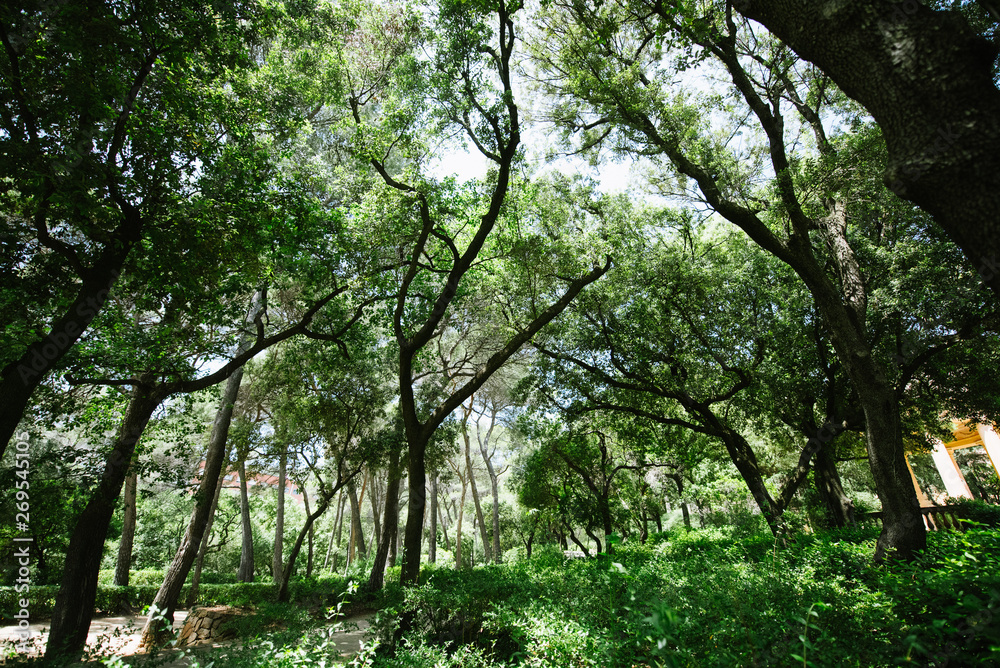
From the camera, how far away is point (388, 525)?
43.2 ft

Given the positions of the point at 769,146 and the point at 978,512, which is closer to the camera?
the point at 769,146

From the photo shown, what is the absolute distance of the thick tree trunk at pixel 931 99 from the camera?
2129mm

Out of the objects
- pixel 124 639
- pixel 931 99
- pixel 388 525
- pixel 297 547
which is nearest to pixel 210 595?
pixel 124 639

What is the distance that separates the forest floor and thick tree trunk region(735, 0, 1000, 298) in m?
4.55

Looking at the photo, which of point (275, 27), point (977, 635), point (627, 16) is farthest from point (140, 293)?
point (977, 635)

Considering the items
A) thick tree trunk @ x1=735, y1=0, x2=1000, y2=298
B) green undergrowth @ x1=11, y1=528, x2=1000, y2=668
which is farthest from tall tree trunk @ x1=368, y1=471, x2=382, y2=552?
thick tree trunk @ x1=735, y1=0, x2=1000, y2=298

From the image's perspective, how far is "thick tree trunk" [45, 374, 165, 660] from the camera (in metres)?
6.00

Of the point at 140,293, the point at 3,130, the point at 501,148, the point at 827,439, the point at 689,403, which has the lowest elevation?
the point at 827,439

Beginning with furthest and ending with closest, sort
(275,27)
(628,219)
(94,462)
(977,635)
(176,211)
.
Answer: (628,219), (275,27), (94,462), (176,211), (977,635)

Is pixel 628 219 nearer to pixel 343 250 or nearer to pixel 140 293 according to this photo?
pixel 343 250

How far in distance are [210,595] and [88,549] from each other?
420 inches

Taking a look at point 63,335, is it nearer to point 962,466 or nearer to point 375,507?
point 375,507

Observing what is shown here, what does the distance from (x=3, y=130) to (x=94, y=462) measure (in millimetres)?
4191

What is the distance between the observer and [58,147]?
452 cm
